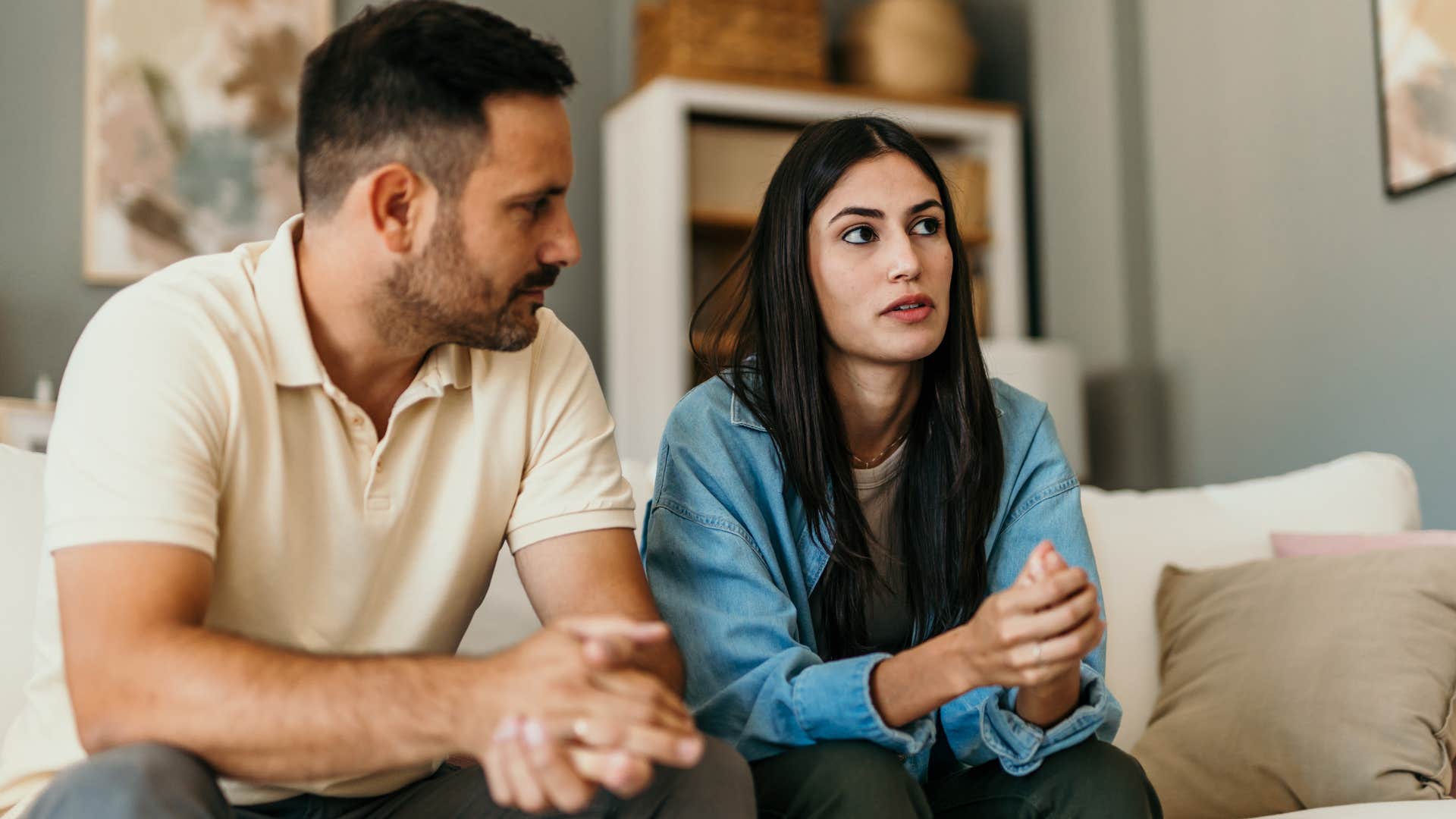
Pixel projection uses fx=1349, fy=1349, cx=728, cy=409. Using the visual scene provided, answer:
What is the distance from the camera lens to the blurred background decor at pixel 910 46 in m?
3.78

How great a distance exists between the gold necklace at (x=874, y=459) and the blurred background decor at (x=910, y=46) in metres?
2.34

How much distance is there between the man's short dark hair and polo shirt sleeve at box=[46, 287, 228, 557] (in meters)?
0.20

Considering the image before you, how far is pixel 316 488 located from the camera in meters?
1.24

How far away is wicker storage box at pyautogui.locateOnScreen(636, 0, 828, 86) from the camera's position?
354 centimetres

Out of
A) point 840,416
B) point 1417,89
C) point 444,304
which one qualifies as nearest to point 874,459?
point 840,416

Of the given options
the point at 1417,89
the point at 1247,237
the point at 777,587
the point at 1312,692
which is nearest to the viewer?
the point at 777,587

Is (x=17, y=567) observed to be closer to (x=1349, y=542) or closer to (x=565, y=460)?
(x=565, y=460)

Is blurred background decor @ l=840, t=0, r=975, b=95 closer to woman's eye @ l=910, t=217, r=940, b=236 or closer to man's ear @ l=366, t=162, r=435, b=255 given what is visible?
woman's eye @ l=910, t=217, r=940, b=236

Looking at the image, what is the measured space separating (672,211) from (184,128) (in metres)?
1.28

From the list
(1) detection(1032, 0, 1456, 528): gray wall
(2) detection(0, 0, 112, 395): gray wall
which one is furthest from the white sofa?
(2) detection(0, 0, 112, 395): gray wall

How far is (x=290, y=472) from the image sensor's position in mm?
1224

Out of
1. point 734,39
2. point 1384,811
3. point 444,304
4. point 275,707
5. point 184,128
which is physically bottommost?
point 1384,811

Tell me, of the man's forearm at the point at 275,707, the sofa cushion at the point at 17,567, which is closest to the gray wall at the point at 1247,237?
the man's forearm at the point at 275,707

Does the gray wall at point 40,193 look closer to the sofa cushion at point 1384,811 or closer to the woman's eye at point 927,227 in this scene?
the woman's eye at point 927,227
